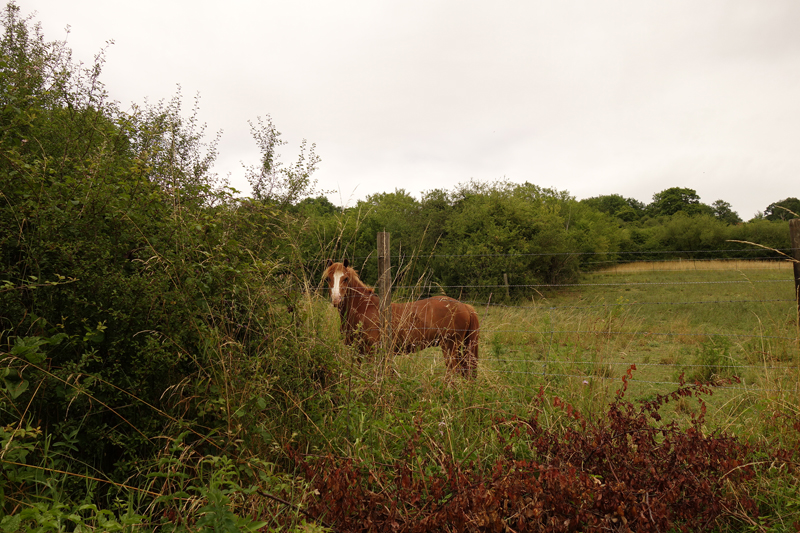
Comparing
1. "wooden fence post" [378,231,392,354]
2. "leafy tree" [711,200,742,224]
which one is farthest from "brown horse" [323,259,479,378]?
"leafy tree" [711,200,742,224]

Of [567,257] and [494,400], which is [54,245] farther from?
[567,257]

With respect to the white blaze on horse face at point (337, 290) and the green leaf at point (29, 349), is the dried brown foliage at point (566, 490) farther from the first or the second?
the white blaze on horse face at point (337, 290)

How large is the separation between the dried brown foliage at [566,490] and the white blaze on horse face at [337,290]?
260 cm

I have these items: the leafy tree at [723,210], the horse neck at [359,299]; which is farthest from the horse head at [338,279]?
the leafy tree at [723,210]

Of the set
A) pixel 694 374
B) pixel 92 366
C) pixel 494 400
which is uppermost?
pixel 92 366

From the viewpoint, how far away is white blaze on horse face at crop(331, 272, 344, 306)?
461 centimetres

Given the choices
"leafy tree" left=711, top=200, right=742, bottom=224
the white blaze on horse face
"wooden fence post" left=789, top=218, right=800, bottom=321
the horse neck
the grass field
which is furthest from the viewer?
"leafy tree" left=711, top=200, right=742, bottom=224

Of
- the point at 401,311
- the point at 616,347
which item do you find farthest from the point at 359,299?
the point at 616,347

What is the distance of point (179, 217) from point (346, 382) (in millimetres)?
1488

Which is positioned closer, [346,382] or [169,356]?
[169,356]

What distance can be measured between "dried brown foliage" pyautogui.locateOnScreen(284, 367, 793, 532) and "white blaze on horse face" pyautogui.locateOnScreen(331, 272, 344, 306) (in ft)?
8.54

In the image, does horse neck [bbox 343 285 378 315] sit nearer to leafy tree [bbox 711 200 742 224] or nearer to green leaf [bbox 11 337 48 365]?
green leaf [bbox 11 337 48 365]

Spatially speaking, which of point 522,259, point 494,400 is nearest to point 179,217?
point 494,400

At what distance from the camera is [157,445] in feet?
6.46
